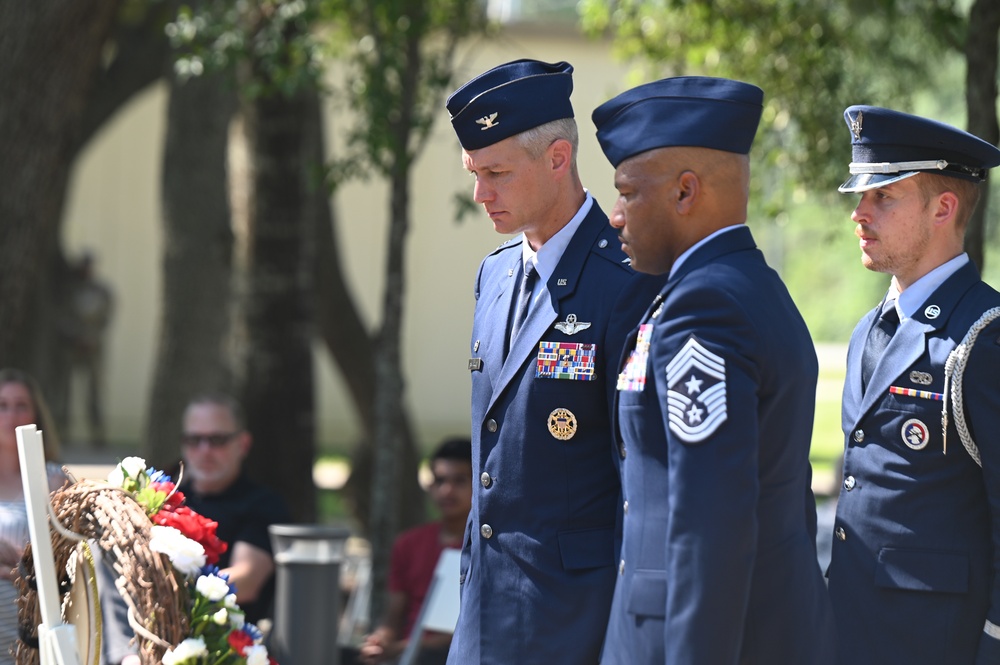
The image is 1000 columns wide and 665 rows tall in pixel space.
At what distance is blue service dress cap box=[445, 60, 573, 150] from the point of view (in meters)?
3.06

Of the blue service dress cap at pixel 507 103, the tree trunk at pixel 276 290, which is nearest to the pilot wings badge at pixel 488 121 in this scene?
the blue service dress cap at pixel 507 103

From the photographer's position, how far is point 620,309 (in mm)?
2943

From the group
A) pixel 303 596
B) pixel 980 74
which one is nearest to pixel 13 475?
pixel 303 596

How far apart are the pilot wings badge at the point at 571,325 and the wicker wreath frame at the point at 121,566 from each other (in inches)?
36.7

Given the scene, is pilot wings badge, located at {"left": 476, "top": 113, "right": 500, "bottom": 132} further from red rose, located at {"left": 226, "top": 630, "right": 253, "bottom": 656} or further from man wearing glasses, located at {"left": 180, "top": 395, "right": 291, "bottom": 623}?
man wearing glasses, located at {"left": 180, "top": 395, "right": 291, "bottom": 623}

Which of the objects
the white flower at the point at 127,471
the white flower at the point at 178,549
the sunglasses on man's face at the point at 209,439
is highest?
the white flower at the point at 127,471

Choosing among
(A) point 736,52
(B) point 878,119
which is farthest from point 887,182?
(A) point 736,52

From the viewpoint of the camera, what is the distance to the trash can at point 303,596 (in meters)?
5.41

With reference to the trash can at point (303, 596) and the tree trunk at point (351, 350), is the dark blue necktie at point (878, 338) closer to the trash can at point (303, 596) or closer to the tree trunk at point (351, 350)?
the trash can at point (303, 596)

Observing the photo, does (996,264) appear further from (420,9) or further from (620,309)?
(620,309)

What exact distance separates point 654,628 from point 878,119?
1.39 meters

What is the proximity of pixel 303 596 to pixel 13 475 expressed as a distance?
117cm

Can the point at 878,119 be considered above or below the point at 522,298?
above

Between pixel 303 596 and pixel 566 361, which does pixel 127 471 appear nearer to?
pixel 566 361
